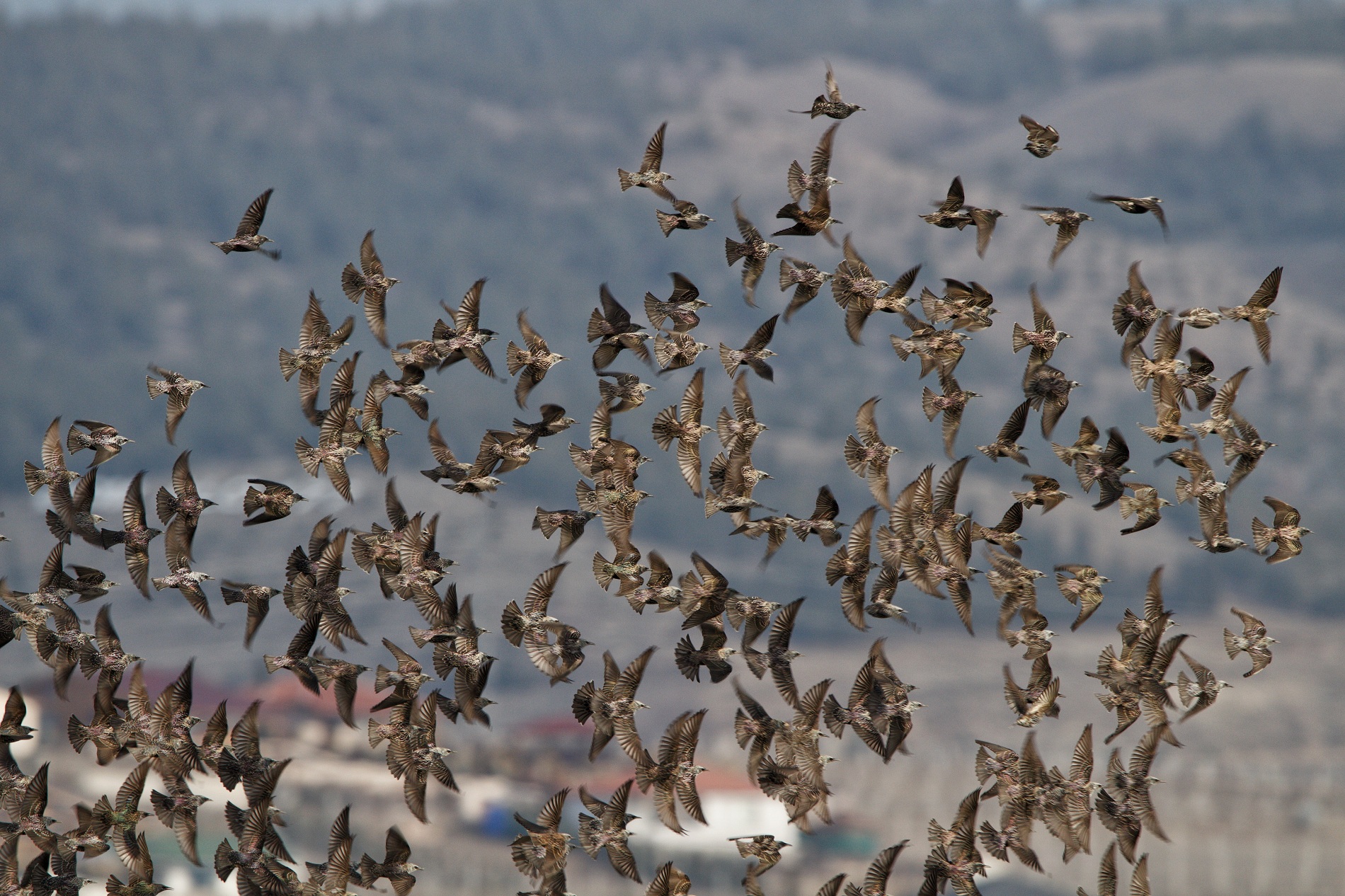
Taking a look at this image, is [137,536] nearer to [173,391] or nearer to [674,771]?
[173,391]

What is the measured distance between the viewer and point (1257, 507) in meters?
173

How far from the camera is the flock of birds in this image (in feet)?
60.3

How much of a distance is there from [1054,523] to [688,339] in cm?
18597

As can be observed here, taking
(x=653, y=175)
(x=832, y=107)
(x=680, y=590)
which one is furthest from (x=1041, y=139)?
(x=680, y=590)

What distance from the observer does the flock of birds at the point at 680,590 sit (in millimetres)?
18375

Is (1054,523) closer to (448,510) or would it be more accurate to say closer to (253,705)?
(448,510)

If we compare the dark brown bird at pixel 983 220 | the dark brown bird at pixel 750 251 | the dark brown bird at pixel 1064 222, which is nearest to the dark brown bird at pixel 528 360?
the dark brown bird at pixel 750 251

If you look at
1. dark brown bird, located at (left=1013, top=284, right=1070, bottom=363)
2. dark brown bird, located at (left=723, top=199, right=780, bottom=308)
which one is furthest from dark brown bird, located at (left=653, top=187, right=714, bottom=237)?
dark brown bird, located at (left=1013, top=284, right=1070, bottom=363)

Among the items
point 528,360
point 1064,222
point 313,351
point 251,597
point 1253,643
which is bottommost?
point 251,597

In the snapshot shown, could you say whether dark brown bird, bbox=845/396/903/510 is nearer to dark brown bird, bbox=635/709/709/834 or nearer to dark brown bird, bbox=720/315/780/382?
dark brown bird, bbox=720/315/780/382

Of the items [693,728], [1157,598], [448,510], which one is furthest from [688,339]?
[448,510]

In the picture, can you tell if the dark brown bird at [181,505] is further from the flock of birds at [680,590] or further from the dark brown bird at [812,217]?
Answer: the dark brown bird at [812,217]

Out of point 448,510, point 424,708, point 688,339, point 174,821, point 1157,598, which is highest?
point 448,510

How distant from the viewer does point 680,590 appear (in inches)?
720
